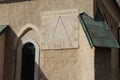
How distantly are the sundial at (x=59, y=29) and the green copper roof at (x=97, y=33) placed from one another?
1.68ft

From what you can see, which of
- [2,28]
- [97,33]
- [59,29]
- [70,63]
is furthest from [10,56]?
[97,33]

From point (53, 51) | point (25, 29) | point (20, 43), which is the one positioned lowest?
point (53, 51)

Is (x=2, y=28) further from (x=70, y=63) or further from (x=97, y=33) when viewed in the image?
(x=97, y=33)

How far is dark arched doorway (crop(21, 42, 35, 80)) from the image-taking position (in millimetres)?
14609

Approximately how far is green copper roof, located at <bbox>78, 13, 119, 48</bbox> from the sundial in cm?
51

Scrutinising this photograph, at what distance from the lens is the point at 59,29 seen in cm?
1402

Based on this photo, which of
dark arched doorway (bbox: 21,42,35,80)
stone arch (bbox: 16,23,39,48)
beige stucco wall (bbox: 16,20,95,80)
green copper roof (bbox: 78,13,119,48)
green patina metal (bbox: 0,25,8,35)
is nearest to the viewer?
green copper roof (bbox: 78,13,119,48)

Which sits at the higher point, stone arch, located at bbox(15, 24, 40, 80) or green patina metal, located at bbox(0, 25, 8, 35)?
green patina metal, located at bbox(0, 25, 8, 35)

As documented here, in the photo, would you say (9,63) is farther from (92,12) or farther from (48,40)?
(92,12)

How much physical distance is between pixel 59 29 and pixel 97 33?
1.71 meters

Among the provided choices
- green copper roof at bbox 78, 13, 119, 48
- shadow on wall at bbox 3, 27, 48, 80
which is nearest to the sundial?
green copper roof at bbox 78, 13, 119, 48

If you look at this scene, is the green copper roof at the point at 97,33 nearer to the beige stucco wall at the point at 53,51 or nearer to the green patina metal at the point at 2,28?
Answer: the beige stucco wall at the point at 53,51

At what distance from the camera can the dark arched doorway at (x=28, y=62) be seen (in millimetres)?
14609

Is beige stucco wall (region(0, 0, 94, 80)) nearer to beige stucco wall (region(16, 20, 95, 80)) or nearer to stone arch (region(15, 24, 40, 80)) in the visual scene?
beige stucco wall (region(16, 20, 95, 80))
